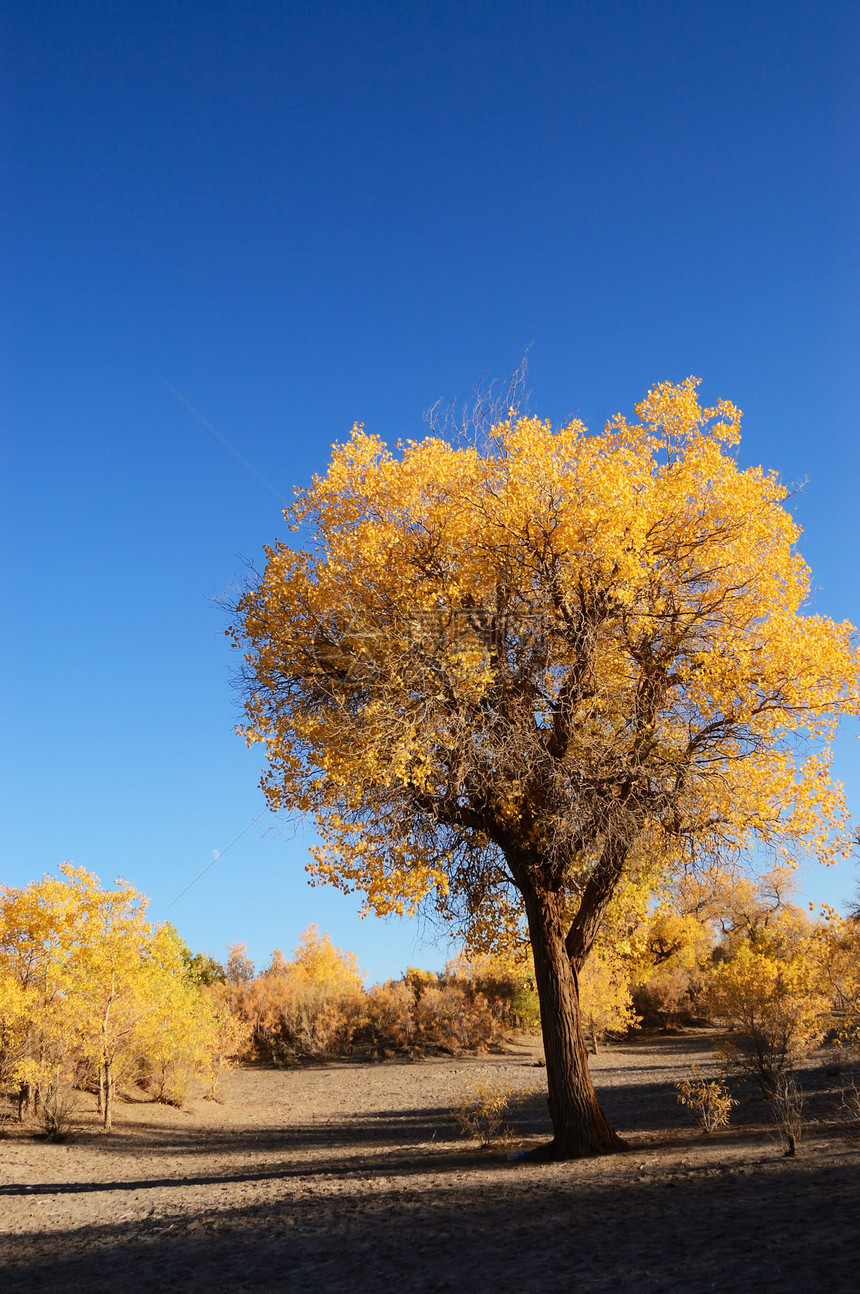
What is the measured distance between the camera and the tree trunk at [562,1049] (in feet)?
31.4

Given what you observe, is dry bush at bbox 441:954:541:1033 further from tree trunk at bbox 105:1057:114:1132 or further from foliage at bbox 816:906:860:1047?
foliage at bbox 816:906:860:1047

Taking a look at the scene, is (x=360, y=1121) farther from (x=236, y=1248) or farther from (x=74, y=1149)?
(x=236, y=1248)

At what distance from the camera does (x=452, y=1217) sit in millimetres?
6512

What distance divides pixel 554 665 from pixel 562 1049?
16.5 ft

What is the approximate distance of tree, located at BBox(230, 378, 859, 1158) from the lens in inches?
376

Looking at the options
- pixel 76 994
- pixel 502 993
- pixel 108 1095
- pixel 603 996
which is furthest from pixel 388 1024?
pixel 76 994

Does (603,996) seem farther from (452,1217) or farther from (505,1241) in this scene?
(505,1241)

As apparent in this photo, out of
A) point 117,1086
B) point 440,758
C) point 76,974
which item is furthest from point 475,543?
point 117,1086

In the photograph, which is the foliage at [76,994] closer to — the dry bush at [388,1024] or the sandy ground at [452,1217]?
the sandy ground at [452,1217]

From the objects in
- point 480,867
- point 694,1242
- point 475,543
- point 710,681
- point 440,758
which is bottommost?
point 694,1242

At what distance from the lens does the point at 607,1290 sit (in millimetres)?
4258

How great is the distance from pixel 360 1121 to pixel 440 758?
43.8ft

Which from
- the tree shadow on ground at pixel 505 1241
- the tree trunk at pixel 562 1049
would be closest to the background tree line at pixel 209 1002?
the tree trunk at pixel 562 1049

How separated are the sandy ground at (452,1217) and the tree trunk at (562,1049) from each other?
62 centimetres
